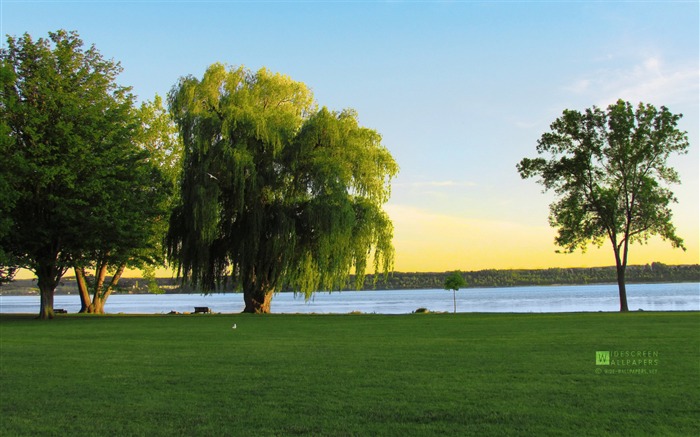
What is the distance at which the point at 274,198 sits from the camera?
3512 centimetres

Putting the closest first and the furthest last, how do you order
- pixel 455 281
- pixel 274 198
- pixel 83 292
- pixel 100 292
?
pixel 274 198, pixel 100 292, pixel 83 292, pixel 455 281

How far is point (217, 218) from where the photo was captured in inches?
1281

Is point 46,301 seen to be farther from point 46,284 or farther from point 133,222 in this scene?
point 133,222

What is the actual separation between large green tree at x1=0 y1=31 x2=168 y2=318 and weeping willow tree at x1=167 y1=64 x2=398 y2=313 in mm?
3104

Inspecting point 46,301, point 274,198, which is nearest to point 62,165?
point 46,301

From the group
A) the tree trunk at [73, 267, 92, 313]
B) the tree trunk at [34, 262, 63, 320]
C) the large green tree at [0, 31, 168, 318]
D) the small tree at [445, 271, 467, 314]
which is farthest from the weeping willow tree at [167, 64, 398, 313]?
the small tree at [445, 271, 467, 314]

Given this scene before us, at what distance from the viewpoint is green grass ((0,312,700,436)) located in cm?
717

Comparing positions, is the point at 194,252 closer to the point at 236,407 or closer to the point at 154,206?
the point at 154,206

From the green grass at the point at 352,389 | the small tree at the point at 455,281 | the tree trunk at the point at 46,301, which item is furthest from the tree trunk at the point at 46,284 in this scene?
the small tree at the point at 455,281

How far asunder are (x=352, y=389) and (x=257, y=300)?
90.8 ft

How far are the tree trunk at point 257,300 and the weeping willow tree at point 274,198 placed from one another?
0.15 m

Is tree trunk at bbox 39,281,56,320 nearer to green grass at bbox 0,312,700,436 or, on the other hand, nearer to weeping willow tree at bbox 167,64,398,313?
weeping willow tree at bbox 167,64,398,313

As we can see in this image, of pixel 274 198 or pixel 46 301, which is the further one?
pixel 274 198

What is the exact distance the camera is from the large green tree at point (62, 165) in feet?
102
